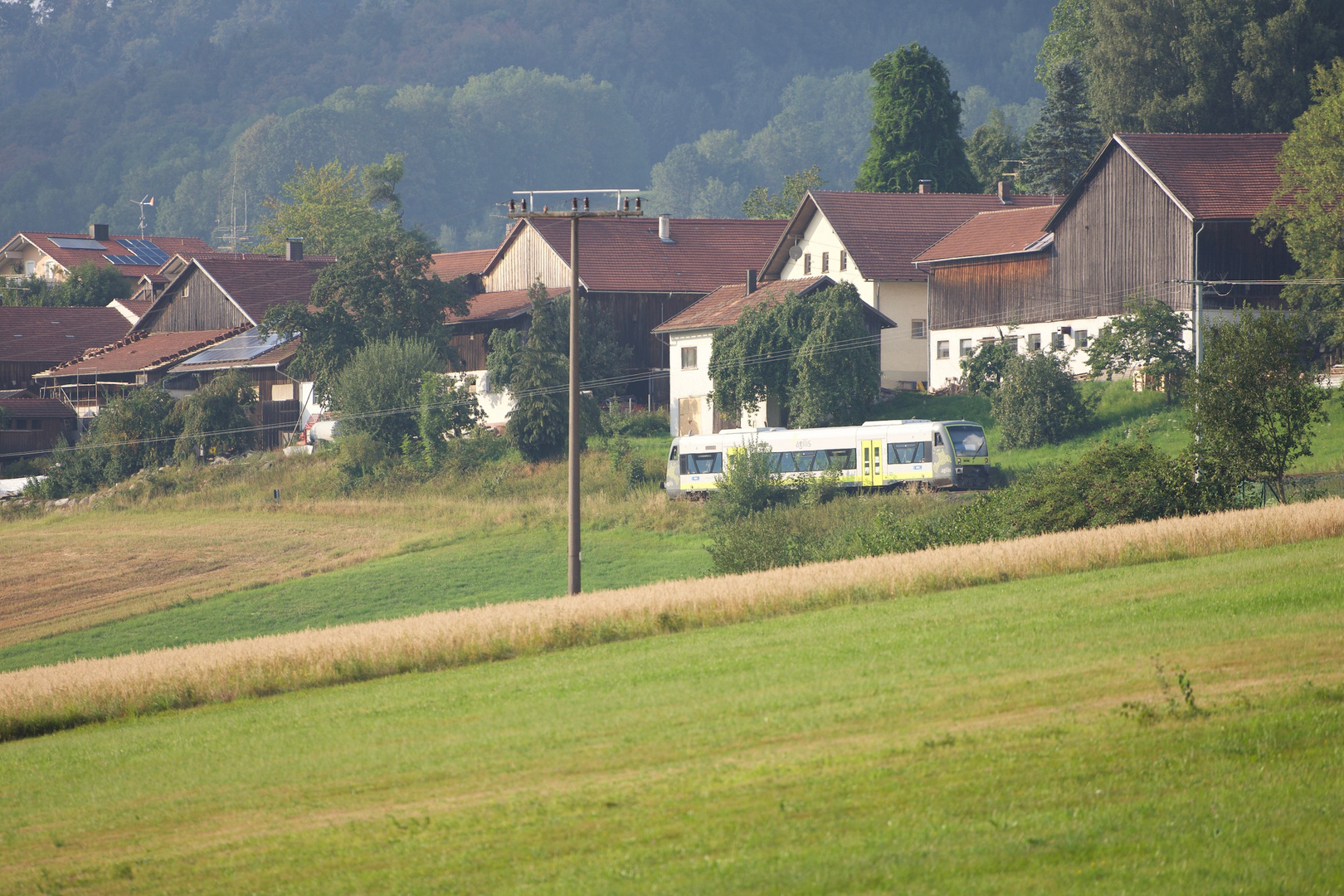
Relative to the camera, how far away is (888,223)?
66.8 meters

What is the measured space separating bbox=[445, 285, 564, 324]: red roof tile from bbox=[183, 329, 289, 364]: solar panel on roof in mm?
9448

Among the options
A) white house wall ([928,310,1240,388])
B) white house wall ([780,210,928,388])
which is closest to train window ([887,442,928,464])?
white house wall ([928,310,1240,388])

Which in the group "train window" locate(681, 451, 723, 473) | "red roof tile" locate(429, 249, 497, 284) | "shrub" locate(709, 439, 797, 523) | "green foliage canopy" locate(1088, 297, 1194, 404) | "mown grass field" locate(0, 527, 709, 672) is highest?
"red roof tile" locate(429, 249, 497, 284)

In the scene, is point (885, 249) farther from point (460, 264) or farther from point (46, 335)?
point (46, 335)

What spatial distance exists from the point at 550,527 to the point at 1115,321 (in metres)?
21.0

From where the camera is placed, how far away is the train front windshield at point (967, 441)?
4706cm

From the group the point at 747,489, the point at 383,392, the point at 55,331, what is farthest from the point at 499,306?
the point at 55,331

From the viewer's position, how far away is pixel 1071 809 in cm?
1030

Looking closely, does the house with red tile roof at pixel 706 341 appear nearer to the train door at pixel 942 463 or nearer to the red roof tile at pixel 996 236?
the red roof tile at pixel 996 236

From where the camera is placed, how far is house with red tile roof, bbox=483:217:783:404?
6919 cm

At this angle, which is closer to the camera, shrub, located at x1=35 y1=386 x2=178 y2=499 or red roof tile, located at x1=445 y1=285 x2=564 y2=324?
shrub, located at x1=35 y1=386 x2=178 y2=499

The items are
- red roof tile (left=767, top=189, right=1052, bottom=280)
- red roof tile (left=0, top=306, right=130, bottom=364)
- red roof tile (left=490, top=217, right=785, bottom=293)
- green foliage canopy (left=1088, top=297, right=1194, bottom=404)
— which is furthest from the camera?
red roof tile (left=0, top=306, right=130, bottom=364)

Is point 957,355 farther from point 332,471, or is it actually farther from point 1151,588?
point 1151,588

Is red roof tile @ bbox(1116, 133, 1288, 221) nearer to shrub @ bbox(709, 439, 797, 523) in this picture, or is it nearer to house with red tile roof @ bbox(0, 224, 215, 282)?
shrub @ bbox(709, 439, 797, 523)
